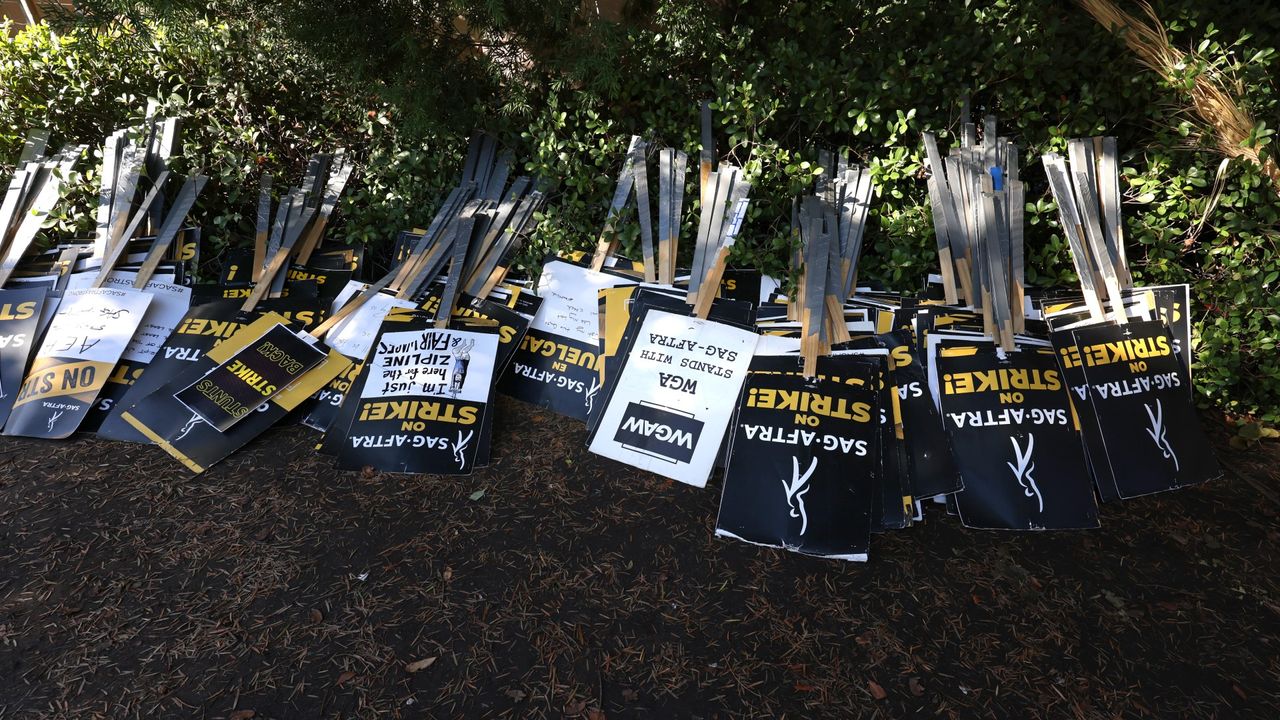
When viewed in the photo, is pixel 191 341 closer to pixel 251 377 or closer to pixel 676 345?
pixel 251 377

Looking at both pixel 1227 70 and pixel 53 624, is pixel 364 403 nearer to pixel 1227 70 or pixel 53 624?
pixel 53 624

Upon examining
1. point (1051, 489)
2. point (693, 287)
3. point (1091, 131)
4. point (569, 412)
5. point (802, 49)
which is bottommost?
point (1051, 489)

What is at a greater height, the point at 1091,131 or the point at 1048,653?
the point at 1091,131

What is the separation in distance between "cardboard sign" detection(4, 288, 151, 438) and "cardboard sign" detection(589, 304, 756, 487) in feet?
8.72

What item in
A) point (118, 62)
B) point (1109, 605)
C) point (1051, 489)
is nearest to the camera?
point (1109, 605)

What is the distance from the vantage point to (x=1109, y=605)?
8.93ft

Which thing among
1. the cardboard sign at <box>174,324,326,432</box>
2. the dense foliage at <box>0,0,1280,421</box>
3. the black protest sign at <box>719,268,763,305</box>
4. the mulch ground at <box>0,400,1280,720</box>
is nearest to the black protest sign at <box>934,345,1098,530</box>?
the mulch ground at <box>0,400,1280,720</box>

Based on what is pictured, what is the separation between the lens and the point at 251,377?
3682mm

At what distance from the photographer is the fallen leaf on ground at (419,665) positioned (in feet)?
8.05

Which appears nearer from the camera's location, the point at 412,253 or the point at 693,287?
the point at 693,287

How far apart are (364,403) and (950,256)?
120 inches

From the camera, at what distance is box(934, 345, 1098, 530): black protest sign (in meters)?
3.09

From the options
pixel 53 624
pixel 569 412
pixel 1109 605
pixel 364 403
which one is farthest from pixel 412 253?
pixel 1109 605

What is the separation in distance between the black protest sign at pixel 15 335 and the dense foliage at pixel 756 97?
58cm
